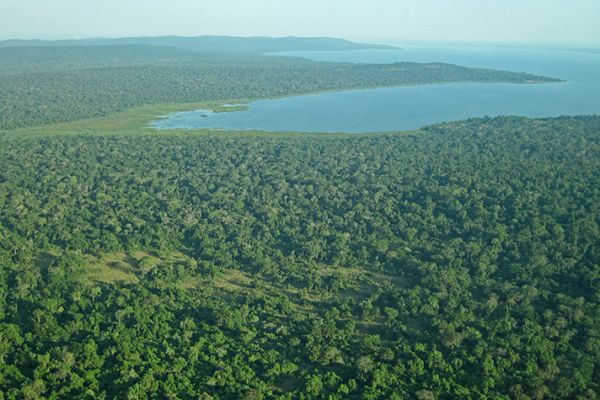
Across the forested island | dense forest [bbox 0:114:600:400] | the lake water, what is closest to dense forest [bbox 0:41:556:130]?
the lake water

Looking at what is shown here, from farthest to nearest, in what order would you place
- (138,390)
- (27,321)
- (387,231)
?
(387,231) → (27,321) → (138,390)

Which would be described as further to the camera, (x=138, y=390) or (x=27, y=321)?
(x=27, y=321)

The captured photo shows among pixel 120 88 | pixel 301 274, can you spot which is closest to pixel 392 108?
pixel 120 88

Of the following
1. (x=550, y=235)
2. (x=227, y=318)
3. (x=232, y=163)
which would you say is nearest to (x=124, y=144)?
(x=232, y=163)

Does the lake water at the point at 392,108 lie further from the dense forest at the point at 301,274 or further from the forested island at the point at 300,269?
the dense forest at the point at 301,274

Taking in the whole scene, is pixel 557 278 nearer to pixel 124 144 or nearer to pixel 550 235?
Answer: pixel 550 235

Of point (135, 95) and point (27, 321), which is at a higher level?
point (135, 95)

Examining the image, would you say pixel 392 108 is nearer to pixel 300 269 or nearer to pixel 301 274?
pixel 300 269
